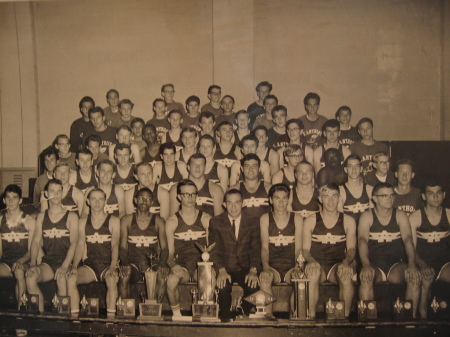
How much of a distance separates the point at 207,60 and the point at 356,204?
312 centimetres

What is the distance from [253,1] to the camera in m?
6.18

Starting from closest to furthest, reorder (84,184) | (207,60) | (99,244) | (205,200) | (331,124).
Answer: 1. (99,244)
2. (205,200)
3. (84,184)
4. (331,124)
5. (207,60)

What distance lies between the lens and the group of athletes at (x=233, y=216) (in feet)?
14.2

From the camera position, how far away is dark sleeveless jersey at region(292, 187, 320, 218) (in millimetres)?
4747

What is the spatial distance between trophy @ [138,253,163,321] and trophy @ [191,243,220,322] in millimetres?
324

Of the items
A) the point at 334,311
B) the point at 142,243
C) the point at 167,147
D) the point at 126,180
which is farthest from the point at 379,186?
the point at 126,180

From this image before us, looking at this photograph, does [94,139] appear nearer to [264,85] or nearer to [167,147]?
[167,147]

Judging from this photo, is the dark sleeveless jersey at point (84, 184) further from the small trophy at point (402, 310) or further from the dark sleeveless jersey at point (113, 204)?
the small trophy at point (402, 310)

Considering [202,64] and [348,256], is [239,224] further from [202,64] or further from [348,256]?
[202,64]

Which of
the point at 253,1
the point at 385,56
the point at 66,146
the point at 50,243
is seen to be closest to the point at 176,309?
the point at 50,243

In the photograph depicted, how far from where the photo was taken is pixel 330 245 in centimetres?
448

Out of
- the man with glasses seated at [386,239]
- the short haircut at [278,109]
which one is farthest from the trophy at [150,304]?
the short haircut at [278,109]

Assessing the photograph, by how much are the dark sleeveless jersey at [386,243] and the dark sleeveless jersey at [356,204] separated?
26 centimetres

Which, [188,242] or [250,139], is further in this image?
[250,139]
